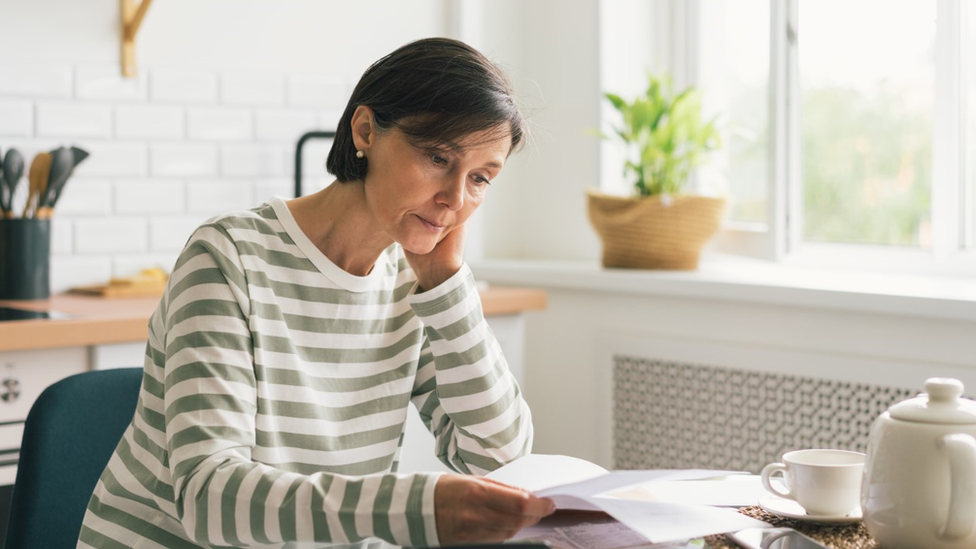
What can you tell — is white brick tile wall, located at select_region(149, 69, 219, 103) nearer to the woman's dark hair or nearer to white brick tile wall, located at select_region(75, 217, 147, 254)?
white brick tile wall, located at select_region(75, 217, 147, 254)

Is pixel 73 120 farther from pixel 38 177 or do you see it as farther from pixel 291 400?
pixel 291 400

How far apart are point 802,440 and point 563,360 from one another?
0.74 meters

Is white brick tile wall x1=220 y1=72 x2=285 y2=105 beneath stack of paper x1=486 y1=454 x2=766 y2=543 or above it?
above

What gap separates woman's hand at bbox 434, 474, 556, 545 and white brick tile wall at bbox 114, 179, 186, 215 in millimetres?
1857

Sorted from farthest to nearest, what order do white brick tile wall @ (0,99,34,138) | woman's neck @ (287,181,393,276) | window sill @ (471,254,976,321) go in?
white brick tile wall @ (0,99,34,138) < window sill @ (471,254,976,321) < woman's neck @ (287,181,393,276)

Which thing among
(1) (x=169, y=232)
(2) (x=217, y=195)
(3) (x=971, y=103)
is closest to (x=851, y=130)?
(3) (x=971, y=103)

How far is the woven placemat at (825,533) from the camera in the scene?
3.14 feet

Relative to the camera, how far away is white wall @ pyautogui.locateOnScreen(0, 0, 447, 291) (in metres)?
2.38

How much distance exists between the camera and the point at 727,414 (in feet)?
7.64

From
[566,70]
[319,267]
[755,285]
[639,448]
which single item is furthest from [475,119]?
[566,70]

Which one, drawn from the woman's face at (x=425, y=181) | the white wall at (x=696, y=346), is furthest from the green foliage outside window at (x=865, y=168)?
the woman's face at (x=425, y=181)

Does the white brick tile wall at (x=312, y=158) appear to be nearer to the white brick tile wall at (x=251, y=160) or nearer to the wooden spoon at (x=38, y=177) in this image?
the white brick tile wall at (x=251, y=160)

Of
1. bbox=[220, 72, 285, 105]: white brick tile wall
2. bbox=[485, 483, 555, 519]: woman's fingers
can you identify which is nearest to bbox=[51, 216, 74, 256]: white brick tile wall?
bbox=[220, 72, 285, 105]: white brick tile wall

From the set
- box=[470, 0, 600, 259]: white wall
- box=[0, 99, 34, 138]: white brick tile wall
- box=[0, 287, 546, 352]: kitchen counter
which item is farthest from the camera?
box=[470, 0, 600, 259]: white wall
